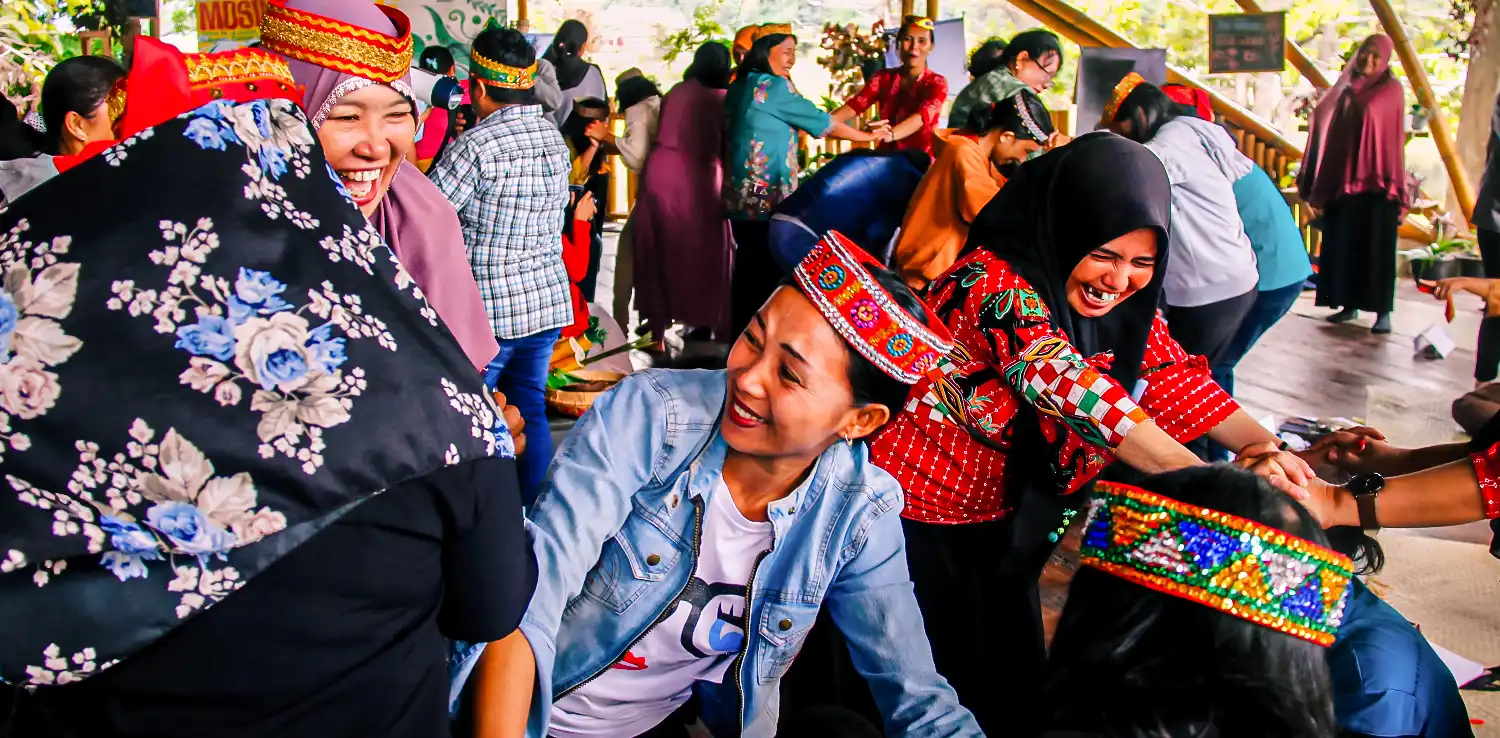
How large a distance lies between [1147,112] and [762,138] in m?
1.90

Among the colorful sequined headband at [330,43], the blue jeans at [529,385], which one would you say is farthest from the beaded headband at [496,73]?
the colorful sequined headband at [330,43]

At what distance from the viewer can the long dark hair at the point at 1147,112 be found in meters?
3.70

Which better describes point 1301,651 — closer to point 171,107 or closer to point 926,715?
point 926,715

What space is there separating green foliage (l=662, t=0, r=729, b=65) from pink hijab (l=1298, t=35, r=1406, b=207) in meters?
4.09

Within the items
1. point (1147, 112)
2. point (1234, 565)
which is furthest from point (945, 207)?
point (1234, 565)

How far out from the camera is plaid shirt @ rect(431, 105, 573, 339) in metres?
3.05

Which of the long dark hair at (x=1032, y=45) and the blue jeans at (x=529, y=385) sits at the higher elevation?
the long dark hair at (x=1032, y=45)

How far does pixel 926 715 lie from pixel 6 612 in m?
1.13

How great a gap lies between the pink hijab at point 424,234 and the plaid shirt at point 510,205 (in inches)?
28.7

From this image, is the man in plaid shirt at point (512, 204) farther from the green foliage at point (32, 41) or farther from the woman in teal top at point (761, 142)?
the green foliage at point (32, 41)

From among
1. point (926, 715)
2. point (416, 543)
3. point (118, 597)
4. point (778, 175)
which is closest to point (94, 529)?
point (118, 597)

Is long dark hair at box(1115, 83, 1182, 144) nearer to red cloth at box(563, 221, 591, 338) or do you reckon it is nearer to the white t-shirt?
red cloth at box(563, 221, 591, 338)

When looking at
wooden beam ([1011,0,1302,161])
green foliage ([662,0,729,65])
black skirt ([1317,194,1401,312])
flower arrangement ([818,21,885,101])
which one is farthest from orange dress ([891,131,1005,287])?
wooden beam ([1011,0,1302,161])

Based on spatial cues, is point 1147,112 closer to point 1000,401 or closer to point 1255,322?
point 1255,322
